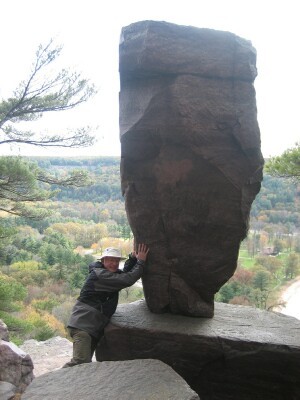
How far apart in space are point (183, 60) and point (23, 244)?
16.1m

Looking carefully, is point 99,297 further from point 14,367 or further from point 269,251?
point 269,251

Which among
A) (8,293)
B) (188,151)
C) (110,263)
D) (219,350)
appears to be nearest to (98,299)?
(110,263)

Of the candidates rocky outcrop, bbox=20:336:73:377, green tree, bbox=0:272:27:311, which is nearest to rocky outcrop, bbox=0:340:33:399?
rocky outcrop, bbox=20:336:73:377

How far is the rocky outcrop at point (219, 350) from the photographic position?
3273 mm

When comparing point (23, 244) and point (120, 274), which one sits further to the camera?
point (23, 244)

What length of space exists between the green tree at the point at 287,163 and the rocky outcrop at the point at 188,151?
3.58 meters

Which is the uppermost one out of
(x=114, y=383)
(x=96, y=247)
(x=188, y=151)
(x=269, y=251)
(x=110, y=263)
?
(x=188, y=151)

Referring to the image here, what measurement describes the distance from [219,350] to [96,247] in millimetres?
17455

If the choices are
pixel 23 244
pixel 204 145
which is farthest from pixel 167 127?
pixel 23 244

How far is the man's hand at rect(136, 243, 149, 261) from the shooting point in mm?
3637

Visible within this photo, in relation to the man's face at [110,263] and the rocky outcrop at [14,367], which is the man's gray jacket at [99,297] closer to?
the man's face at [110,263]

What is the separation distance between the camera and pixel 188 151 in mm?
3354

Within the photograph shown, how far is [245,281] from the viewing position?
50.2 ft

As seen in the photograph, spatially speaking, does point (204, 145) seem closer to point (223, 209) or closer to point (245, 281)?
point (223, 209)
